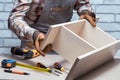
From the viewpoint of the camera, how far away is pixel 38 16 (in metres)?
1.21

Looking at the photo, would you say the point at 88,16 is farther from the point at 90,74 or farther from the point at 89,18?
the point at 90,74

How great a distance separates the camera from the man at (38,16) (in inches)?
41.9

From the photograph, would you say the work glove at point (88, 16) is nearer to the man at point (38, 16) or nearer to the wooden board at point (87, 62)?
the man at point (38, 16)

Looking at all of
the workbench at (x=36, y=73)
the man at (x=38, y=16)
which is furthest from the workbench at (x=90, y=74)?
the man at (x=38, y=16)

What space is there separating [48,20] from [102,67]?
0.45 metres

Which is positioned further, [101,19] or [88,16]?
[101,19]

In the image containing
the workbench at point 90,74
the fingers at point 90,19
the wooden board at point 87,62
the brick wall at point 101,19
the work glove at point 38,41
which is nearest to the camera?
the wooden board at point 87,62

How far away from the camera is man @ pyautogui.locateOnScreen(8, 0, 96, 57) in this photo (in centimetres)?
107

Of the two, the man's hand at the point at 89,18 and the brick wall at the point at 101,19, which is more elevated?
the man's hand at the point at 89,18

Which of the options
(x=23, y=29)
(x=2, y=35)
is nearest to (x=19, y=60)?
(x=23, y=29)

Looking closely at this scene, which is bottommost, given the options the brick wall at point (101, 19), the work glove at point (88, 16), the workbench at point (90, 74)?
the brick wall at point (101, 19)

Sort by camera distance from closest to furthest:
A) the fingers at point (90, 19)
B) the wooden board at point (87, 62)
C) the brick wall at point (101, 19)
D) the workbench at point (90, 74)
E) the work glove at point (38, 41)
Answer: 1. the wooden board at point (87, 62)
2. the workbench at point (90, 74)
3. the work glove at point (38, 41)
4. the fingers at point (90, 19)
5. the brick wall at point (101, 19)

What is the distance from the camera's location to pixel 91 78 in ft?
2.75

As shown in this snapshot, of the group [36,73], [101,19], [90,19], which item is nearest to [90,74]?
[36,73]
